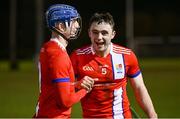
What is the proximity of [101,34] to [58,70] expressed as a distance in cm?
121

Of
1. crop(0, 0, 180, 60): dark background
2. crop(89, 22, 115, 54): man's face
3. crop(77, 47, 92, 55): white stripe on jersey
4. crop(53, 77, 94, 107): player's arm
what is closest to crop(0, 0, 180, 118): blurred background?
crop(0, 0, 180, 60): dark background

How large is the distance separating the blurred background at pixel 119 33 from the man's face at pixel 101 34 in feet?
55.7

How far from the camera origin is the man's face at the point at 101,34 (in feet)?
21.7

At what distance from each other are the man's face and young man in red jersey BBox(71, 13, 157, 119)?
0.19 ft

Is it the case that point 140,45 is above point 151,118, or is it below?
below

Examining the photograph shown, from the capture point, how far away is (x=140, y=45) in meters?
42.6

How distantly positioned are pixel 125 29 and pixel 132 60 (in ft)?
112

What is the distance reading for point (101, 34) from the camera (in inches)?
261

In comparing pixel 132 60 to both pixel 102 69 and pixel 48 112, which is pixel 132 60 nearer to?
pixel 102 69

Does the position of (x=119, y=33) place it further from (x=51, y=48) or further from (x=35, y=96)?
(x=51, y=48)

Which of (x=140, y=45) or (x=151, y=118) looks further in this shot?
(x=140, y=45)

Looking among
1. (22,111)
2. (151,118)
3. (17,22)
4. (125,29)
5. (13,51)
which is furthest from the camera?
(125,29)

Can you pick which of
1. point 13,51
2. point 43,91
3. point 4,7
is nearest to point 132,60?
point 43,91

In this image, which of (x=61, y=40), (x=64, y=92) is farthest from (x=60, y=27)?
(x=64, y=92)
